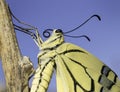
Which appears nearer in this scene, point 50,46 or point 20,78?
point 20,78

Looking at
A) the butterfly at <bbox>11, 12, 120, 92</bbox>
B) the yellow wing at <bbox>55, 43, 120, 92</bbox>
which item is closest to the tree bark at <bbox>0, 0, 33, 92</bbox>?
the butterfly at <bbox>11, 12, 120, 92</bbox>

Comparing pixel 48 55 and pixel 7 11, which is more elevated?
pixel 7 11

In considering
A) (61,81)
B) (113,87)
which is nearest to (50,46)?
(61,81)

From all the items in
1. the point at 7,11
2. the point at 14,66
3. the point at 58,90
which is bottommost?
the point at 58,90

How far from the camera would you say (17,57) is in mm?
3107

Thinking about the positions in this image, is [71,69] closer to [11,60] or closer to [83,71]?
[83,71]

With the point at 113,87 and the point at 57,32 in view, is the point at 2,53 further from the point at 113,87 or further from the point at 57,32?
the point at 113,87

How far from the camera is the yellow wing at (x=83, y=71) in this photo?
3.41 meters

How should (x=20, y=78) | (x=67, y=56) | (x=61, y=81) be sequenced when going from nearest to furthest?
(x=20, y=78)
(x=61, y=81)
(x=67, y=56)

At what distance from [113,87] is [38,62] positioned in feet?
2.42

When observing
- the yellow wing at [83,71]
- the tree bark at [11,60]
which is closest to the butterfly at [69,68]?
the yellow wing at [83,71]

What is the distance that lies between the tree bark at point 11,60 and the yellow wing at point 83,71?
33 centimetres

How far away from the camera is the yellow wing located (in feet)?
11.2

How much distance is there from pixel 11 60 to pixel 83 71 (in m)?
0.74
